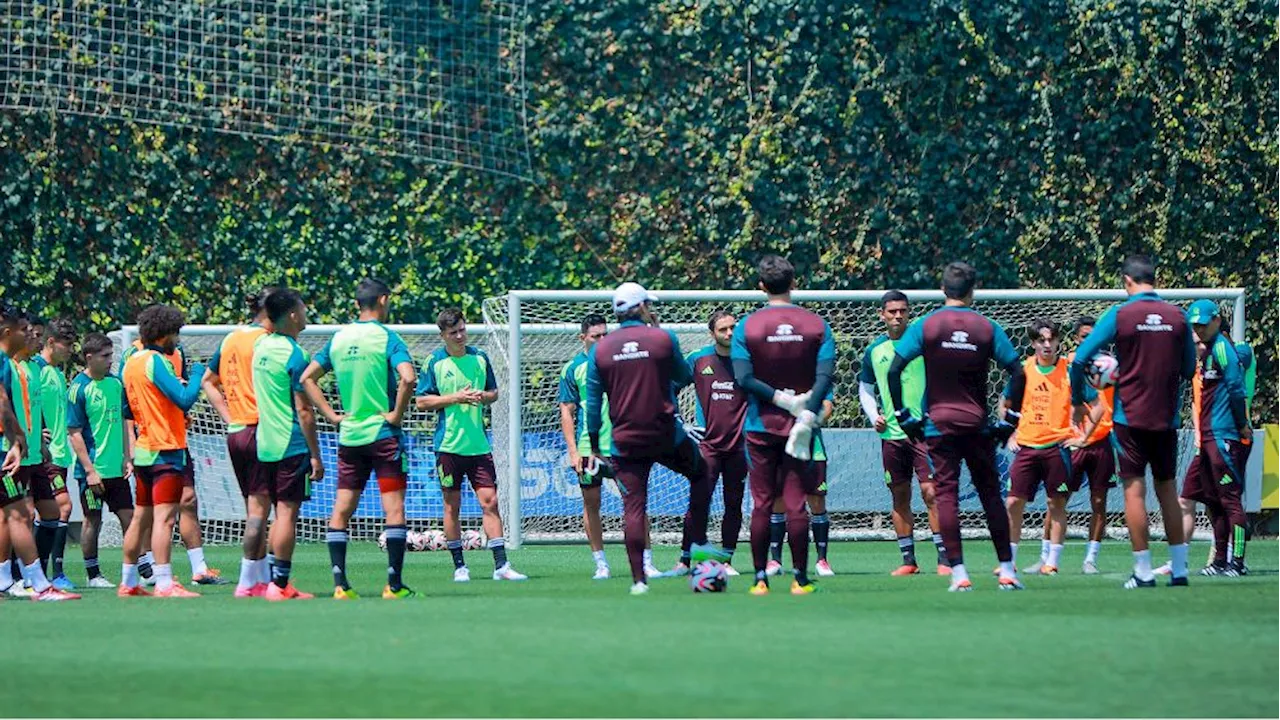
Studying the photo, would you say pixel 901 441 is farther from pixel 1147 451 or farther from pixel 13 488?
pixel 13 488

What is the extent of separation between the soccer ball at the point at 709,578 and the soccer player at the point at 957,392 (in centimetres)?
143

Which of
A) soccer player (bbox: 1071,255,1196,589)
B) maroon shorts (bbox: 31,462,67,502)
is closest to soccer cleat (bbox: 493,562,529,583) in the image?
maroon shorts (bbox: 31,462,67,502)

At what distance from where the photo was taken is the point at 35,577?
12062 mm

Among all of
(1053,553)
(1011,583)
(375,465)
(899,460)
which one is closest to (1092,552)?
Answer: (1053,553)

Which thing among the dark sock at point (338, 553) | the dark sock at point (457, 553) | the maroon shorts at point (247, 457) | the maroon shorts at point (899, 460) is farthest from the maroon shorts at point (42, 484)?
the maroon shorts at point (899, 460)

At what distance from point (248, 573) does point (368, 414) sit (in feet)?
4.44

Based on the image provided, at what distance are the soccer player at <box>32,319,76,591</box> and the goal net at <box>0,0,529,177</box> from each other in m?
5.45

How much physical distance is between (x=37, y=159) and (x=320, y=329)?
3.64 m

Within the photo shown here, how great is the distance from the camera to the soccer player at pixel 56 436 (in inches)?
529

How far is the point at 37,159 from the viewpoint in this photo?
19.1 metres

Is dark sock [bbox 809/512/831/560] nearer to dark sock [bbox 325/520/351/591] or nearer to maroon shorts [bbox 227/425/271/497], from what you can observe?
dark sock [bbox 325/520/351/591]

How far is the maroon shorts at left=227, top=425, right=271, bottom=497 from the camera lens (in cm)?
1180

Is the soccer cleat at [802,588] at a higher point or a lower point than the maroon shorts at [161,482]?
lower

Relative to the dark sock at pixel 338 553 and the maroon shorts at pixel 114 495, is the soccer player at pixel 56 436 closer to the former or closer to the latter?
the maroon shorts at pixel 114 495
